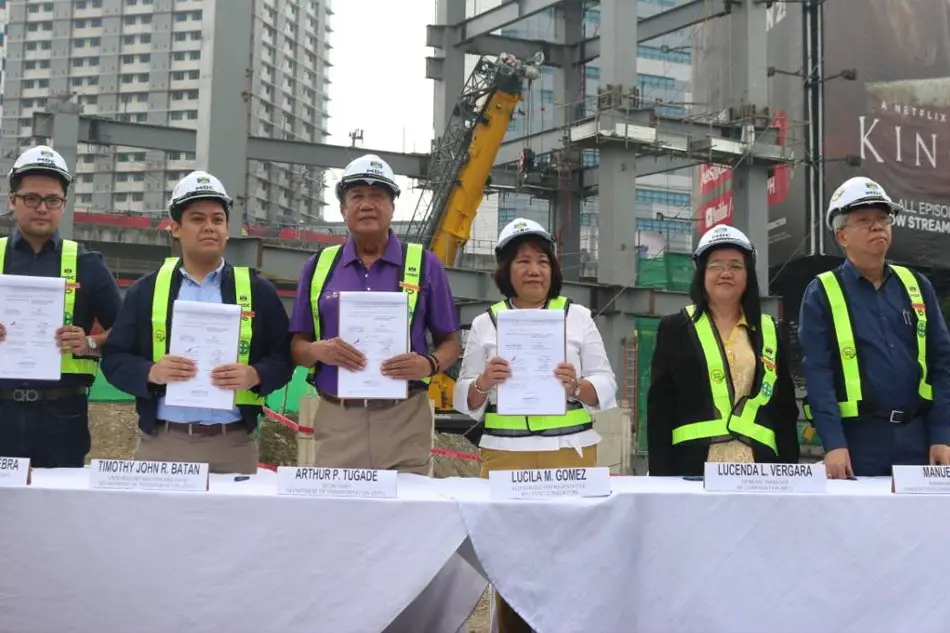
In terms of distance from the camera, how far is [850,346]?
387 cm

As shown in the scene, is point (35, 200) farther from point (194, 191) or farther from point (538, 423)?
point (538, 423)

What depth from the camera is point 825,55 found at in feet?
80.7

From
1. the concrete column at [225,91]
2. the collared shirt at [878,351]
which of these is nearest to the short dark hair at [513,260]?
the collared shirt at [878,351]

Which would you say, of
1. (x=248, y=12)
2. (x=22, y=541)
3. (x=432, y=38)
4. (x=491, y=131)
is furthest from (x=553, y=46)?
(x=22, y=541)

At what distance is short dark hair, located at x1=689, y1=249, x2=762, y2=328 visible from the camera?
12.9 feet

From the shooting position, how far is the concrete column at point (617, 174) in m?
16.9

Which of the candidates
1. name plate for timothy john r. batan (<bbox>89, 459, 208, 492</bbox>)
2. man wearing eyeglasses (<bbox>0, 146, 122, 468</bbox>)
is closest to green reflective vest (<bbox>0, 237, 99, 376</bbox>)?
man wearing eyeglasses (<bbox>0, 146, 122, 468</bbox>)

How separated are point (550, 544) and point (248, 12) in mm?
13768

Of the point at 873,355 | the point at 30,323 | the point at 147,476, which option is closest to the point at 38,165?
the point at 30,323

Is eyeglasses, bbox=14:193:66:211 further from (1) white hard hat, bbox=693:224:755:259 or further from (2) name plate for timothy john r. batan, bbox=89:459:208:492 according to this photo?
A: (1) white hard hat, bbox=693:224:755:259

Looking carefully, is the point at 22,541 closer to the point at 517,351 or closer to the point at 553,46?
the point at 517,351

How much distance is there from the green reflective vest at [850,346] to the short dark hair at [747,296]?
0.95 feet

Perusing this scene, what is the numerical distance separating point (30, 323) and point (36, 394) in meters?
0.49

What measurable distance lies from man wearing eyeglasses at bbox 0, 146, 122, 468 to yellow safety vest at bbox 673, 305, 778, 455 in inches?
98.8
